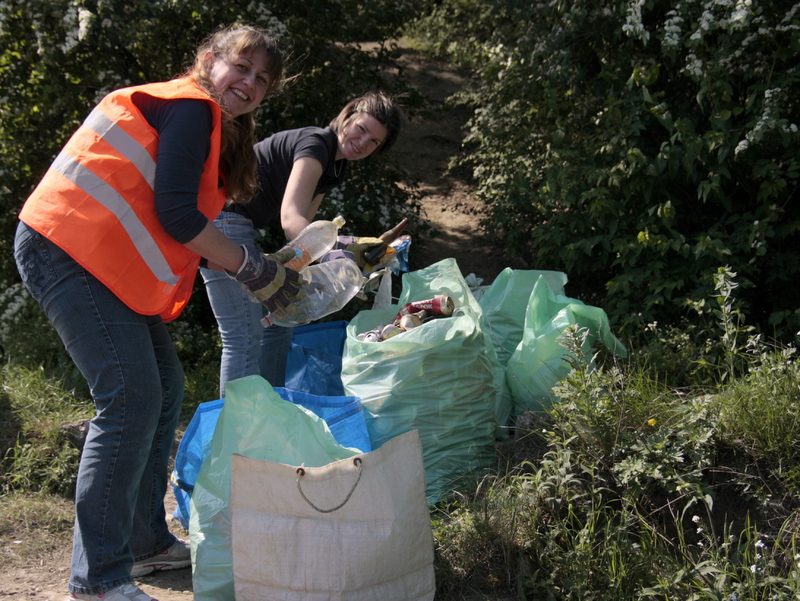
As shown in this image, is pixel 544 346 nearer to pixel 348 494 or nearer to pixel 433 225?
pixel 348 494

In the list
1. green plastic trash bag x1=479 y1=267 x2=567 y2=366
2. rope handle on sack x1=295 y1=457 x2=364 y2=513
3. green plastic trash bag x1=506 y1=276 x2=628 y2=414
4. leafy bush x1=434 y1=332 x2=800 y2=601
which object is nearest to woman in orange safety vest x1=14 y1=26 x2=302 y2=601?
rope handle on sack x1=295 y1=457 x2=364 y2=513

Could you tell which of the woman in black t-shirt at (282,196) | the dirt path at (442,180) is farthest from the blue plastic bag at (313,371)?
the dirt path at (442,180)

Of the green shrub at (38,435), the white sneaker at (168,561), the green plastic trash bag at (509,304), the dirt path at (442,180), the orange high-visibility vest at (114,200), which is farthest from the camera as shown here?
the dirt path at (442,180)

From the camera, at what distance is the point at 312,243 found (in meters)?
2.27

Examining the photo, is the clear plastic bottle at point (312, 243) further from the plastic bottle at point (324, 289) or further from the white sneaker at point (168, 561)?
the white sneaker at point (168, 561)

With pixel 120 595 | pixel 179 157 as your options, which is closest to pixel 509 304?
pixel 179 157

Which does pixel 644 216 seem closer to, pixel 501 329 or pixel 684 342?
pixel 684 342

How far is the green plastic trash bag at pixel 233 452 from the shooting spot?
1888 mm

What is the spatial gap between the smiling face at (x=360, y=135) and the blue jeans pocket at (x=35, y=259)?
114cm

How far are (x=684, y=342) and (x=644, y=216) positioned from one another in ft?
2.35

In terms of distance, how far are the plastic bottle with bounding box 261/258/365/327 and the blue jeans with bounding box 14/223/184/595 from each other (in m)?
0.44

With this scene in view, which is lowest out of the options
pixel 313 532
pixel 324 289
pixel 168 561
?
pixel 168 561

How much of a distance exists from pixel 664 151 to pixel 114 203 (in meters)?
2.55

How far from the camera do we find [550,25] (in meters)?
3.96
